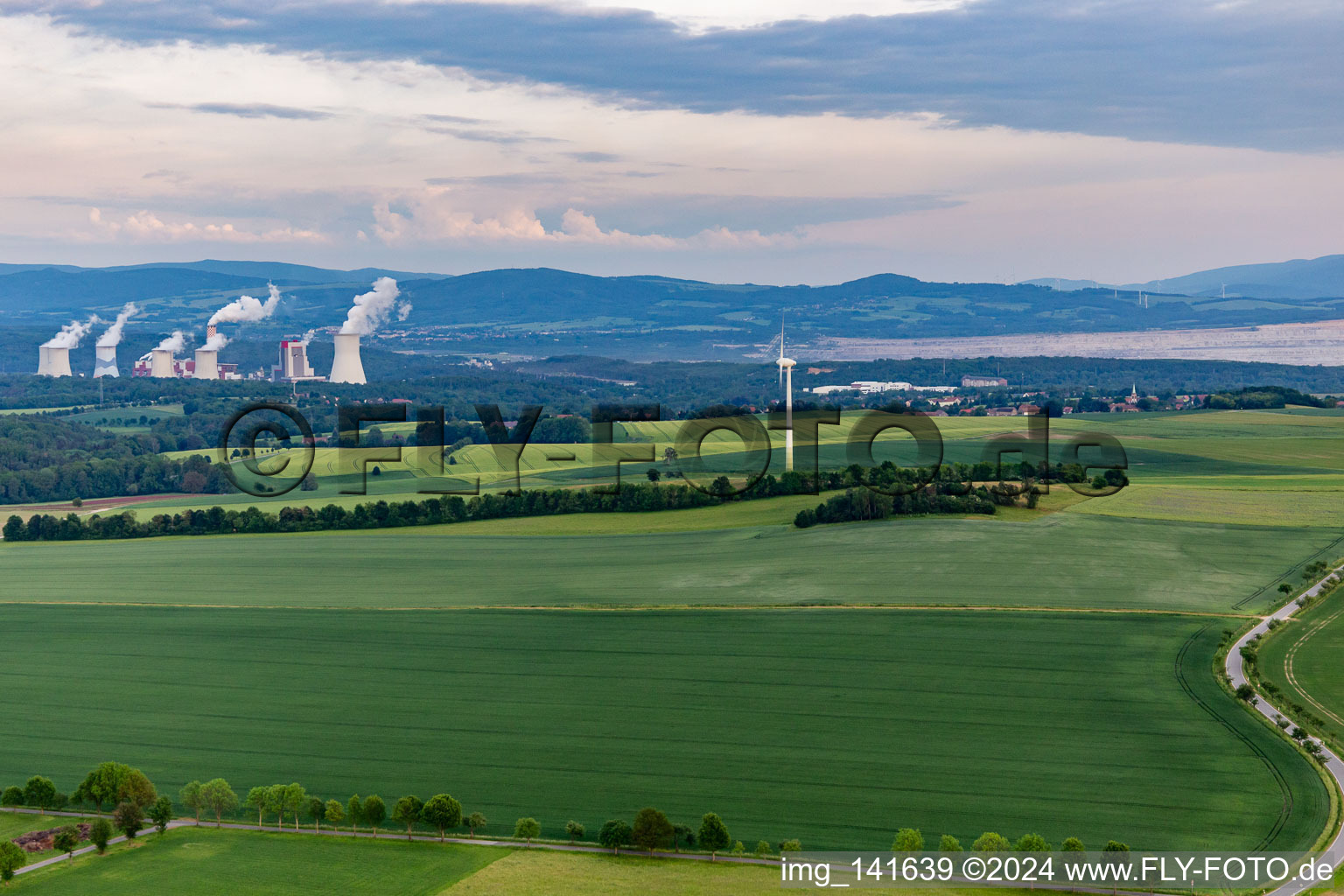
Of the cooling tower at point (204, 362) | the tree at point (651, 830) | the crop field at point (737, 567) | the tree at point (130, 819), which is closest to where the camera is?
the tree at point (651, 830)

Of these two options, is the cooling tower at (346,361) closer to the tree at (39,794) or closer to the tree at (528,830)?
the tree at (39,794)

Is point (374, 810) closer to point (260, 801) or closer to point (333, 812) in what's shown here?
point (333, 812)

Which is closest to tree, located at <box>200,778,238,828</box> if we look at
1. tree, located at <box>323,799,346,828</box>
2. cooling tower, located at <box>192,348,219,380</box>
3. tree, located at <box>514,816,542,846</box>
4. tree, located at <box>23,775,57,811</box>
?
tree, located at <box>323,799,346,828</box>

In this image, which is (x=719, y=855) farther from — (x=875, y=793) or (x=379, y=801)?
(x=379, y=801)

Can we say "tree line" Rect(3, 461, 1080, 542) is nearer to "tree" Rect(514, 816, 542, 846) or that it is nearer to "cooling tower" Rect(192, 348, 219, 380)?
"tree" Rect(514, 816, 542, 846)

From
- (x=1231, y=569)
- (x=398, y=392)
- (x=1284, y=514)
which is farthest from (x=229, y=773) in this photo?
(x=398, y=392)

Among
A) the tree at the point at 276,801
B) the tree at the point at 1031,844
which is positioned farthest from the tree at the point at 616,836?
the tree at the point at 1031,844
